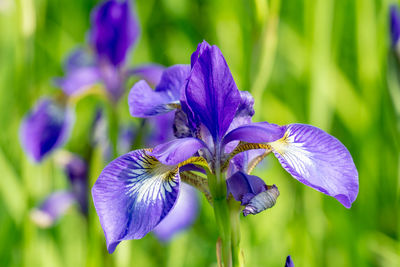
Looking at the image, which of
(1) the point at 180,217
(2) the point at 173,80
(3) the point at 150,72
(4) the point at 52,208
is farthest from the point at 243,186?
(4) the point at 52,208

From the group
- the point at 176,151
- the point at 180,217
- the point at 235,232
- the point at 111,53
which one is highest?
the point at 111,53

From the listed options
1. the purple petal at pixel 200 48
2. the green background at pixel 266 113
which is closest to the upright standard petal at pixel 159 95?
the purple petal at pixel 200 48

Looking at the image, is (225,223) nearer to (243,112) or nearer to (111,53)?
(243,112)

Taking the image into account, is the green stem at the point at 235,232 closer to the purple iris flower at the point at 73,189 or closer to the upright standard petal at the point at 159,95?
the upright standard petal at the point at 159,95

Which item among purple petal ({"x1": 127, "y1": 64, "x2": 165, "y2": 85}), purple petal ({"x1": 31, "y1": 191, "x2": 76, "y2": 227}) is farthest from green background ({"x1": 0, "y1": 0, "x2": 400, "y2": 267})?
purple petal ({"x1": 127, "y1": 64, "x2": 165, "y2": 85})

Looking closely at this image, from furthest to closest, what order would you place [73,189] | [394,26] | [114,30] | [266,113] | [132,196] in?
[266,113] → [73,189] → [114,30] → [394,26] → [132,196]

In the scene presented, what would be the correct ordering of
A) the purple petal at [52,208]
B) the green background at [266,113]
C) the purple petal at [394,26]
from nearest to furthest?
the purple petal at [394,26] < the green background at [266,113] < the purple petal at [52,208]

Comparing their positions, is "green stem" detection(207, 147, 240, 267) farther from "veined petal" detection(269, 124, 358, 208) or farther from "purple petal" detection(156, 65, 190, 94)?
"purple petal" detection(156, 65, 190, 94)

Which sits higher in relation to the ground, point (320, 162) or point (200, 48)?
point (200, 48)
